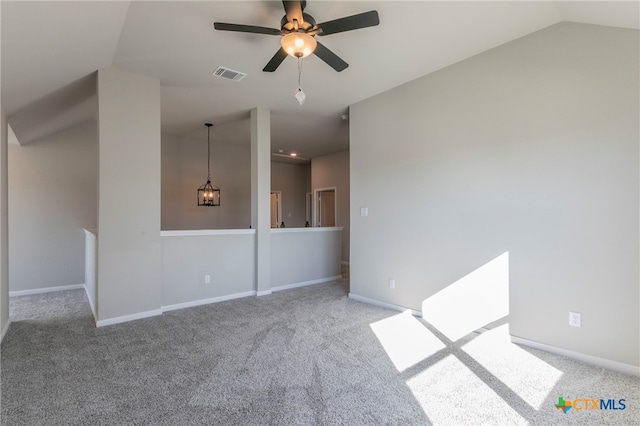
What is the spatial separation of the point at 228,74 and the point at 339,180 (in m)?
4.67

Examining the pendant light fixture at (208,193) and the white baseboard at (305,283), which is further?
the pendant light fixture at (208,193)

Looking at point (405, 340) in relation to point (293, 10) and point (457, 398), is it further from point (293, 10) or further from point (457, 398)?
point (293, 10)

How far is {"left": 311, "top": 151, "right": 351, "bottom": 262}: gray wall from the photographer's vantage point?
24.8ft

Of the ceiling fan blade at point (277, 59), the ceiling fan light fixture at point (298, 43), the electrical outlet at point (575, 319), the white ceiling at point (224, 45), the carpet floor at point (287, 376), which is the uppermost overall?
the white ceiling at point (224, 45)

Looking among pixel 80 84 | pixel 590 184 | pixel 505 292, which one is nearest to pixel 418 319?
pixel 505 292

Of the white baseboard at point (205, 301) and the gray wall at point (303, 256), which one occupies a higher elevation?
the gray wall at point (303, 256)

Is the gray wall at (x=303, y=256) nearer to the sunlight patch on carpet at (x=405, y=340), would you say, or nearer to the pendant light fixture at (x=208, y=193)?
the sunlight patch on carpet at (x=405, y=340)

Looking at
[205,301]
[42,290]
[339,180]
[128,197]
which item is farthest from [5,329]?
[339,180]

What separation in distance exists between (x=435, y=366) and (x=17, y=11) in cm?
386

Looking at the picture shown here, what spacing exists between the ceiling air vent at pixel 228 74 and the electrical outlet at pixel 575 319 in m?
3.99

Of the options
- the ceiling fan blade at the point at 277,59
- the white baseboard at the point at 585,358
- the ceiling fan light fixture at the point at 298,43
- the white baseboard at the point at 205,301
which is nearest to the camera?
the ceiling fan light fixture at the point at 298,43

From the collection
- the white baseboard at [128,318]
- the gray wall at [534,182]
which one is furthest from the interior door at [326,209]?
the white baseboard at [128,318]

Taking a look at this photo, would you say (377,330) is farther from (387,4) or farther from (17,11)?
(17,11)

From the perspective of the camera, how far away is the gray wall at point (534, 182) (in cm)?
235
